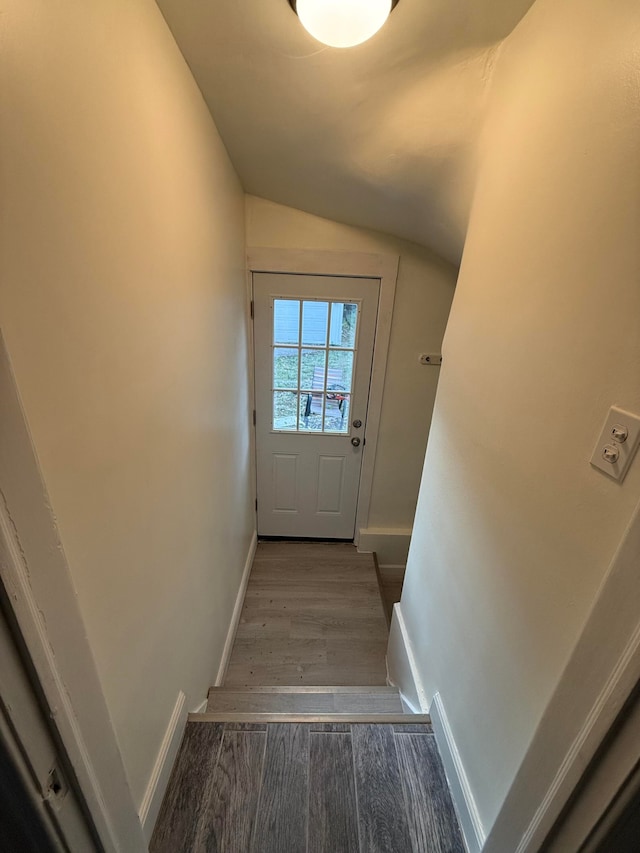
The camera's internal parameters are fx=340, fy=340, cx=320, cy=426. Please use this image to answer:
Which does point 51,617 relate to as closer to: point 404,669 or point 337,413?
point 404,669

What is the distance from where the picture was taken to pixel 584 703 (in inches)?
22.1

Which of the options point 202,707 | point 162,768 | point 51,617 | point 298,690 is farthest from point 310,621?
point 51,617

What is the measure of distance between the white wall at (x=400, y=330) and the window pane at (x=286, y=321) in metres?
0.34

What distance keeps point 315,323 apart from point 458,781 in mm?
2192

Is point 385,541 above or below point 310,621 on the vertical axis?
above

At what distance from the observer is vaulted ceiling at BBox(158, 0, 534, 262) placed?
878 millimetres

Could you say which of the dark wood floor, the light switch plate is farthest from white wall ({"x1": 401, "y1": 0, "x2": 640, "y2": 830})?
the dark wood floor

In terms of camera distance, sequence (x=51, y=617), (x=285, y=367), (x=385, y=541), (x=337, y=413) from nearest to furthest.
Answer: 1. (x=51, y=617)
2. (x=285, y=367)
3. (x=337, y=413)
4. (x=385, y=541)

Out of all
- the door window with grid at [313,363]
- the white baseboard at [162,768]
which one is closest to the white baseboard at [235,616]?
the white baseboard at [162,768]

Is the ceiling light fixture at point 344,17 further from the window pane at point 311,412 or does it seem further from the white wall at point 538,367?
the window pane at point 311,412

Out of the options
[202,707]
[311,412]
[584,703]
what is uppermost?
[584,703]

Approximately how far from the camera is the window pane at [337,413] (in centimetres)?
246

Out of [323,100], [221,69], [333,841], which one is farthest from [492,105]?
[333,841]

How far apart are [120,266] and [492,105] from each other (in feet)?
3.71
